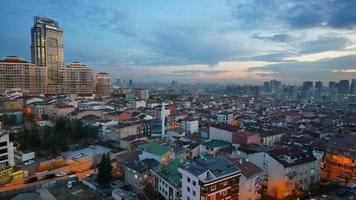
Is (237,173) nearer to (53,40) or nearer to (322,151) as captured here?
(322,151)

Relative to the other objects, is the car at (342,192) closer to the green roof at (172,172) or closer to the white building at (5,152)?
the green roof at (172,172)

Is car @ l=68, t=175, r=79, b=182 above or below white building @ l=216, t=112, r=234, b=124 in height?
below

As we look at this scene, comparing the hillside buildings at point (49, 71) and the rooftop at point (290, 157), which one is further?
the hillside buildings at point (49, 71)

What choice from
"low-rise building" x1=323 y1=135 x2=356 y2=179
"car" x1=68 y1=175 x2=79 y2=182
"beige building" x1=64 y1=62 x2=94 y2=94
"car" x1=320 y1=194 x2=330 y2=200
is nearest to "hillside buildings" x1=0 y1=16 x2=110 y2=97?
"beige building" x1=64 y1=62 x2=94 y2=94

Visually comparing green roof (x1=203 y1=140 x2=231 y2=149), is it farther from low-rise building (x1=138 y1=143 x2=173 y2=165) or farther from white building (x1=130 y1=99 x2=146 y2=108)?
white building (x1=130 y1=99 x2=146 y2=108)

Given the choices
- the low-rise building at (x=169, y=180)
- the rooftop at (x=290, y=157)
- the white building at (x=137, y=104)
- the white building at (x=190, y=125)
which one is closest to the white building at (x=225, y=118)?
the white building at (x=190, y=125)

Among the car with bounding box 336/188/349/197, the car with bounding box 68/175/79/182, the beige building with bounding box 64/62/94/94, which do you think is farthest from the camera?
the beige building with bounding box 64/62/94/94

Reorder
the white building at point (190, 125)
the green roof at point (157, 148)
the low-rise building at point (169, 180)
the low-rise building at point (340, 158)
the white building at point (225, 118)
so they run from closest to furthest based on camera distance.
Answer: the low-rise building at point (169, 180)
the green roof at point (157, 148)
the low-rise building at point (340, 158)
the white building at point (190, 125)
the white building at point (225, 118)

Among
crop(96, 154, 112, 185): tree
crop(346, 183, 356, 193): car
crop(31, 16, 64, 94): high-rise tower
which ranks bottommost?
crop(346, 183, 356, 193): car

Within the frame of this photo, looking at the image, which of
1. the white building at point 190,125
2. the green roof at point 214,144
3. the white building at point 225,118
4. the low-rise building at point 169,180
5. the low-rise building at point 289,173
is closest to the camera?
the low-rise building at point 169,180
